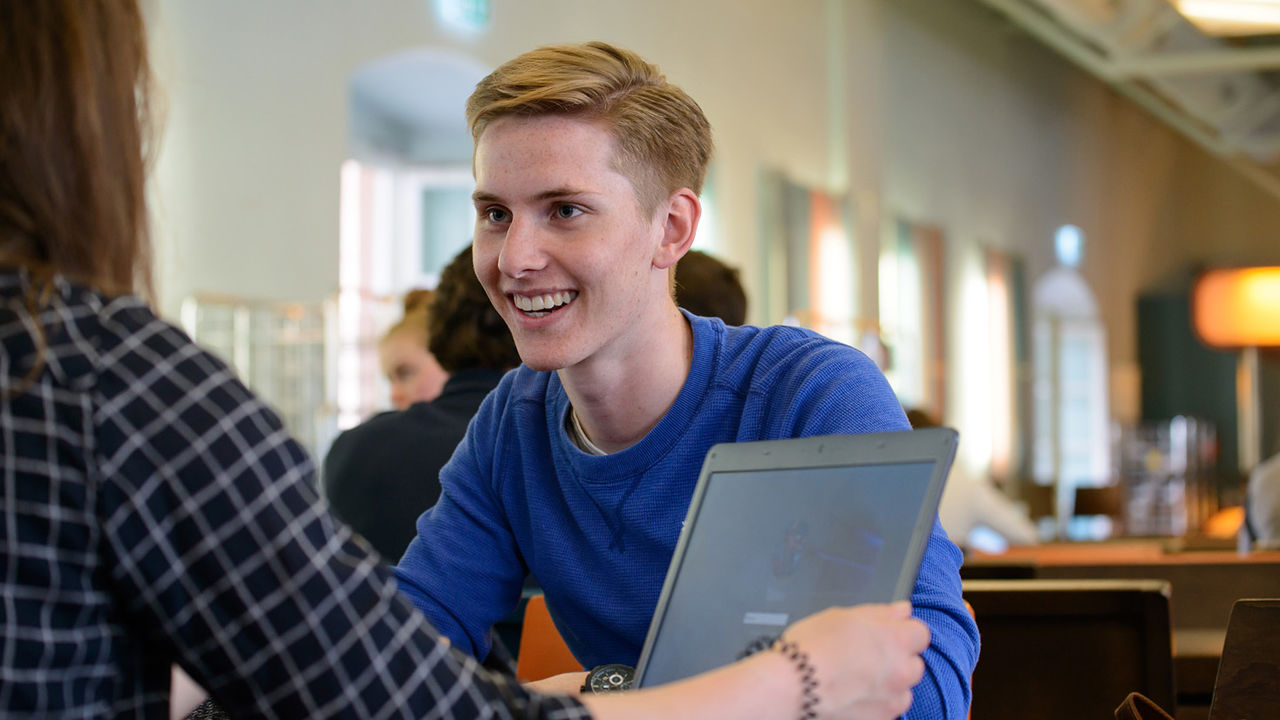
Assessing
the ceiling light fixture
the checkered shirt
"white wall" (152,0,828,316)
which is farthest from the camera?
the ceiling light fixture

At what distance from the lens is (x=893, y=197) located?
1108cm

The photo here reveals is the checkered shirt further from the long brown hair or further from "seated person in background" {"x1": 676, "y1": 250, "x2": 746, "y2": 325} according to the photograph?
"seated person in background" {"x1": 676, "y1": 250, "x2": 746, "y2": 325}

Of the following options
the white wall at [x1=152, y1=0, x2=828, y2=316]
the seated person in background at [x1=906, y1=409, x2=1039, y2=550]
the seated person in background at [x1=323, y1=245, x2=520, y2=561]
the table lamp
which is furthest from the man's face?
the table lamp

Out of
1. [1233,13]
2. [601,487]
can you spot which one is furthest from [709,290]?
[1233,13]

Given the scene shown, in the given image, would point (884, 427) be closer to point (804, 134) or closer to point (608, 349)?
point (608, 349)

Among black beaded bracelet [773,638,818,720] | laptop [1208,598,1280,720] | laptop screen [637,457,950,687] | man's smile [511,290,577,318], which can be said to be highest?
man's smile [511,290,577,318]

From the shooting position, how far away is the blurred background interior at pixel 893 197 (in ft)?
21.0

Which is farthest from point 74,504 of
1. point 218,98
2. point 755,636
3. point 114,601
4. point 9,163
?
point 218,98

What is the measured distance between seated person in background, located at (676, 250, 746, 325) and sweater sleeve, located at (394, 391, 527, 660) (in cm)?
81

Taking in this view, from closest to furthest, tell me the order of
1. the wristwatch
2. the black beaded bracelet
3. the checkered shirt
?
the checkered shirt → the black beaded bracelet → the wristwatch

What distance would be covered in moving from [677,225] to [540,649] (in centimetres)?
67

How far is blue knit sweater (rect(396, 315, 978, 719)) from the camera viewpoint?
1.31m

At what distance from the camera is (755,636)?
38.4 inches

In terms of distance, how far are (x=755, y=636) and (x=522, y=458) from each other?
573 millimetres
